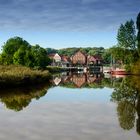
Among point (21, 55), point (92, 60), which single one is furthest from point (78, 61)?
point (21, 55)

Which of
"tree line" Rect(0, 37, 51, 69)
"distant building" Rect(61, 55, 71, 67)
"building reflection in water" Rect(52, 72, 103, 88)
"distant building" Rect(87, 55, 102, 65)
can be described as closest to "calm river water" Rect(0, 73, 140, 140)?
"building reflection in water" Rect(52, 72, 103, 88)

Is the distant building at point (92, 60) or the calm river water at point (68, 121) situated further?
the distant building at point (92, 60)

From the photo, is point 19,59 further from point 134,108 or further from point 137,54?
point 134,108

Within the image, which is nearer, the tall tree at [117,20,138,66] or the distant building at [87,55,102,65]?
the tall tree at [117,20,138,66]

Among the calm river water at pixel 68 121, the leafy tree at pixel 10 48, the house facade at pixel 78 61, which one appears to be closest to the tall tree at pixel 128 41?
the leafy tree at pixel 10 48

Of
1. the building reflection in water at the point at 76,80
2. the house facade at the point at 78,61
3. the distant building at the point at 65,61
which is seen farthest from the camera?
the distant building at the point at 65,61

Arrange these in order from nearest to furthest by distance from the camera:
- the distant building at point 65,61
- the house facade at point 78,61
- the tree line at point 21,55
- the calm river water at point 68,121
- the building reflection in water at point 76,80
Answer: the calm river water at point 68,121, the building reflection in water at point 76,80, the tree line at point 21,55, the house facade at point 78,61, the distant building at point 65,61

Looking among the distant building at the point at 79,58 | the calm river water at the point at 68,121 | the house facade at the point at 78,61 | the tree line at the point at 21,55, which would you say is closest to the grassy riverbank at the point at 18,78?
the calm river water at the point at 68,121

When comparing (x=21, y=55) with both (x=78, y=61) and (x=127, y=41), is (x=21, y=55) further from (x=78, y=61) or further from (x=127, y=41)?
(x=78, y=61)

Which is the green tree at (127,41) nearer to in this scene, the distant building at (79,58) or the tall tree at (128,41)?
the tall tree at (128,41)

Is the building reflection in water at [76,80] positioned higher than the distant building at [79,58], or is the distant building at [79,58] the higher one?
the distant building at [79,58]

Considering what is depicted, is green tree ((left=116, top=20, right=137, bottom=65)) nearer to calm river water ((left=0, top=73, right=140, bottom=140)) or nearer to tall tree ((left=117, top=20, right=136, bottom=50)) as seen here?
tall tree ((left=117, top=20, right=136, bottom=50))

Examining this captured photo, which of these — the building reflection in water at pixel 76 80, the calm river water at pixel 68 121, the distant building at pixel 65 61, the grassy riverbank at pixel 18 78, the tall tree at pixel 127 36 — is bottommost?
the calm river water at pixel 68 121

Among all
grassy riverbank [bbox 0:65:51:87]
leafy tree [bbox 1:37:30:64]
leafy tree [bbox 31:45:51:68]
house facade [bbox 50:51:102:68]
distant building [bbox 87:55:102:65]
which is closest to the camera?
grassy riverbank [bbox 0:65:51:87]
